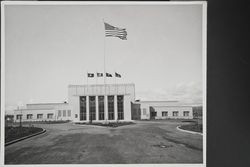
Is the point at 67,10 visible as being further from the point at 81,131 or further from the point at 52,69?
the point at 81,131

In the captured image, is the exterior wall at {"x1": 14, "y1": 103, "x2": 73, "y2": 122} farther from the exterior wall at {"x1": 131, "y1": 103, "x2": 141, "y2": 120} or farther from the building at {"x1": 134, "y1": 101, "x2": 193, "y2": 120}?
the building at {"x1": 134, "y1": 101, "x2": 193, "y2": 120}

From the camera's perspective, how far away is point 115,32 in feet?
13.0

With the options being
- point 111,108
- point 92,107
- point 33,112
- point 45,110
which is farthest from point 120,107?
point 33,112

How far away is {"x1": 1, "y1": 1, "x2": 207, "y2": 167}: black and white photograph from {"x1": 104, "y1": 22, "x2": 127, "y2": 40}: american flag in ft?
0.05

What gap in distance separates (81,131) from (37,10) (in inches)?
81.0

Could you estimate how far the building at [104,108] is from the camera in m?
3.88

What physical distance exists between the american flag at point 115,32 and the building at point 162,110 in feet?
3.61

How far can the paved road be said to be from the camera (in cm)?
383

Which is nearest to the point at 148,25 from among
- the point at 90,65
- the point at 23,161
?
the point at 90,65

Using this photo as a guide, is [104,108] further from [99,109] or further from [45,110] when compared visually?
[45,110]

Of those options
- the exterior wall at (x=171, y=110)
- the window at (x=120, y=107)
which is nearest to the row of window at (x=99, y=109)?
the window at (x=120, y=107)

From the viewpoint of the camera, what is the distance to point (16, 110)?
382cm

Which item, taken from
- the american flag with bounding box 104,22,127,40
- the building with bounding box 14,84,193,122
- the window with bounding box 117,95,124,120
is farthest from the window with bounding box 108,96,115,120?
the american flag with bounding box 104,22,127,40

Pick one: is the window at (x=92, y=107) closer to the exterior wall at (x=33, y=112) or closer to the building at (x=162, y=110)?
the exterior wall at (x=33, y=112)
